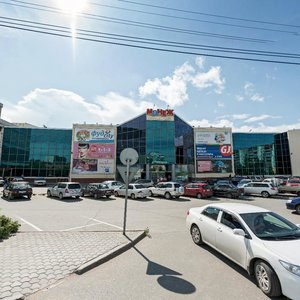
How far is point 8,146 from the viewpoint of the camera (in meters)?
49.6

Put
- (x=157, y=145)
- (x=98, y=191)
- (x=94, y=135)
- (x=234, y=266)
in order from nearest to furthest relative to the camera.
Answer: (x=234, y=266), (x=98, y=191), (x=157, y=145), (x=94, y=135)

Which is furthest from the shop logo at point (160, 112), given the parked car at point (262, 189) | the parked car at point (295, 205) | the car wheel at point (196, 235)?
the car wheel at point (196, 235)

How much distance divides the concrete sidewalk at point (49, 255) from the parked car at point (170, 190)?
1379 cm

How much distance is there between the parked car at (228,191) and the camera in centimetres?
2241

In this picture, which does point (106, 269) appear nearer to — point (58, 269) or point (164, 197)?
point (58, 269)

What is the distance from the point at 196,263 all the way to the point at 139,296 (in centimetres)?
203

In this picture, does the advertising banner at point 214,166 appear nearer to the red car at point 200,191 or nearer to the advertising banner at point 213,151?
the advertising banner at point 213,151

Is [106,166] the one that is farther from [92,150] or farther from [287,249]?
[287,249]

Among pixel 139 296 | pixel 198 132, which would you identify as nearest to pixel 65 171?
pixel 198 132

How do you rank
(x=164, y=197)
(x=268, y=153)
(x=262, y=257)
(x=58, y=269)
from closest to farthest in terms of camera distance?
(x=262, y=257) < (x=58, y=269) < (x=164, y=197) < (x=268, y=153)

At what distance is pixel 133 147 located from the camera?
46688mm

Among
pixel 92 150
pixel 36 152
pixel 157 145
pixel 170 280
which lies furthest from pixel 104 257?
pixel 36 152

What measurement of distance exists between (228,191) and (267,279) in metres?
19.9

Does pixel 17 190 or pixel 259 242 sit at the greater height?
pixel 259 242
